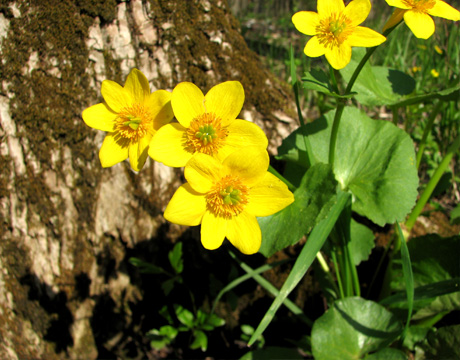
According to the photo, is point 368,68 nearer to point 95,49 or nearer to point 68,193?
point 95,49

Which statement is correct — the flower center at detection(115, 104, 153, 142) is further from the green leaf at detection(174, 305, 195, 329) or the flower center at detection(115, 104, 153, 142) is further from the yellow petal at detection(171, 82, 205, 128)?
the green leaf at detection(174, 305, 195, 329)

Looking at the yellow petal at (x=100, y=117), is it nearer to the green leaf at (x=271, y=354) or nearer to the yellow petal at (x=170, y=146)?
the yellow petal at (x=170, y=146)

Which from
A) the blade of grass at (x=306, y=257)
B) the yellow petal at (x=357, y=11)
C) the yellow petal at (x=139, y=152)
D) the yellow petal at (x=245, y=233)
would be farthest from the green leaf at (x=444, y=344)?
the yellow petal at (x=139, y=152)

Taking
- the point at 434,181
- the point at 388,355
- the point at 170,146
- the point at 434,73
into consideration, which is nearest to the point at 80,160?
the point at 170,146

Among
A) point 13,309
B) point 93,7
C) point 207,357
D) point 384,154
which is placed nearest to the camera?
point 384,154

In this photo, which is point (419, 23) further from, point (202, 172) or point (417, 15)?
point (202, 172)

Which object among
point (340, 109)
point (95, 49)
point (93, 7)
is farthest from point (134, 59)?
point (340, 109)

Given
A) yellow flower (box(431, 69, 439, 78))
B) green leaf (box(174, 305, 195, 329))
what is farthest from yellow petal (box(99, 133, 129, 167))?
yellow flower (box(431, 69, 439, 78))
